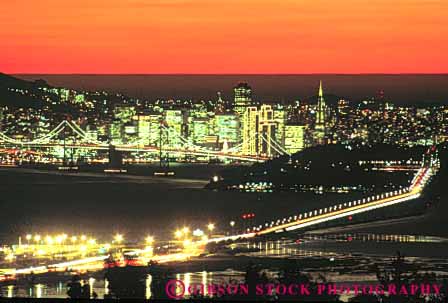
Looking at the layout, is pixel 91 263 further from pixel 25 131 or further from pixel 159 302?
pixel 25 131

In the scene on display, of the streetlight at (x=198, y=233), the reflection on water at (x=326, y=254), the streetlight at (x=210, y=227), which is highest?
the streetlight at (x=210, y=227)

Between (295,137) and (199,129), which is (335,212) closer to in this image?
(295,137)

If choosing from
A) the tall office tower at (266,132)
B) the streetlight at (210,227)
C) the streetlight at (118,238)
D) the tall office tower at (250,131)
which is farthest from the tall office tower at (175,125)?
the streetlight at (118,238)

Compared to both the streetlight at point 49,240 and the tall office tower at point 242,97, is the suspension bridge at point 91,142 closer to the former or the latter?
the tall office tower at point 242,97

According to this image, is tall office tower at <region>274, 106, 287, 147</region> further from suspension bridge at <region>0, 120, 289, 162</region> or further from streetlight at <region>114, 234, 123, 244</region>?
streetlight at <region>114, 234, 123, 244</region>

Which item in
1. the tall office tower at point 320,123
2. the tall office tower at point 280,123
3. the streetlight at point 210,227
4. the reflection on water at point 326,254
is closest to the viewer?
the reflection on water at point 326,254

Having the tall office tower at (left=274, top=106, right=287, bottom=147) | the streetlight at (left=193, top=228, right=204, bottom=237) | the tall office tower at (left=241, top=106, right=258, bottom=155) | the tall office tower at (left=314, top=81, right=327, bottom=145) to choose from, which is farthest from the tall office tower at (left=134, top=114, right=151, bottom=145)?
the streetlight at (left=193, top=228, right=204, bottom=237)
